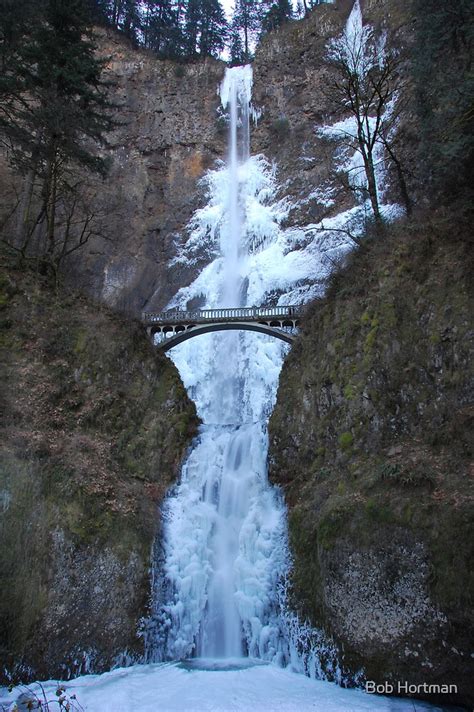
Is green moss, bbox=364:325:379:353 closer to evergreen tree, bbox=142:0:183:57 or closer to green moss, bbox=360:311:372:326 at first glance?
green moss, bbox=360:311:372:326

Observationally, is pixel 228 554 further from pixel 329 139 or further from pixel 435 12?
pixel 329 139

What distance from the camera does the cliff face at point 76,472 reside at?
12094 millimetres

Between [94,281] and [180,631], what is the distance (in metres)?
28.1

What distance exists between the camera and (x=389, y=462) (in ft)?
39.9

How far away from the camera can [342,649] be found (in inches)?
→ 438

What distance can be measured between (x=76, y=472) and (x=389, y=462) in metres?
8.49

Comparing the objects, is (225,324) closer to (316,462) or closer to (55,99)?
(55,99)

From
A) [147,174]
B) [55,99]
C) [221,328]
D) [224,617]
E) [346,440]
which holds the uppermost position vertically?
[147,174]

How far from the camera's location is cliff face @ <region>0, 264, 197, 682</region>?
12094 millimetres

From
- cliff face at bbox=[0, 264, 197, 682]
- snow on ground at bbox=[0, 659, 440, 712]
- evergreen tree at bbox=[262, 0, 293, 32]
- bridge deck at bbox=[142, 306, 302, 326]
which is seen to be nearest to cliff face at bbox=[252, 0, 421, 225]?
evergreen tree at bbox=[262, 0, 293, 32]

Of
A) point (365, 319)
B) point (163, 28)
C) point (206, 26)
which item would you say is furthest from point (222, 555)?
point (206, 26)

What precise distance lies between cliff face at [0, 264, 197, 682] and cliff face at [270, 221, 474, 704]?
4331 millimetres

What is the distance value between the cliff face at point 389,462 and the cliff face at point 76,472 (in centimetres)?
433

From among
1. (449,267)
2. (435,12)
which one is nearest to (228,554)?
(449,267)
